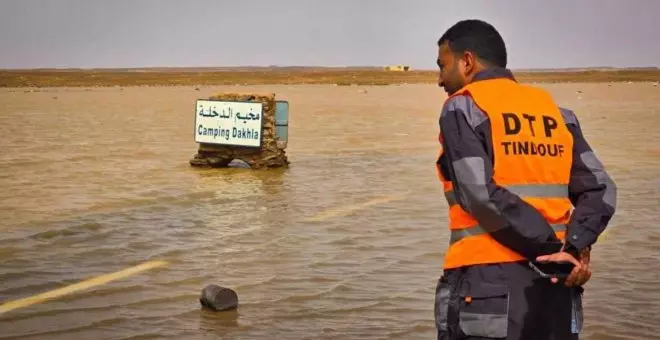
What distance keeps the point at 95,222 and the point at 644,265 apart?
5948mm

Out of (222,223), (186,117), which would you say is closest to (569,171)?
(222,223)

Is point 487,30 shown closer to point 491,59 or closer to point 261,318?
point 491,59

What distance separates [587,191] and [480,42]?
735 mm

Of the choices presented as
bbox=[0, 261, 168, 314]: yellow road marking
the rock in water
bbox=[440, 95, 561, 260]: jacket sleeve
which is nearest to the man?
bbox=[440, 95, 561, 260]: jacket sleeve

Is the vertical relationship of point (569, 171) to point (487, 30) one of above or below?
below

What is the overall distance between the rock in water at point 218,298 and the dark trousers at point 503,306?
398 cm

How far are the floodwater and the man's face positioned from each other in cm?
338

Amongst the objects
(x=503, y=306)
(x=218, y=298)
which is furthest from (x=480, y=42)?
(x=218, y=298)

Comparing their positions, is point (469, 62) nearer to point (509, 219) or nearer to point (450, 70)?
point (450, 70)

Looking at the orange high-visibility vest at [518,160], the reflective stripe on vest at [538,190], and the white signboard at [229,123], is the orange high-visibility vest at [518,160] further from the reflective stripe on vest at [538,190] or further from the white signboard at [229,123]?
the white signboard at [229,123]

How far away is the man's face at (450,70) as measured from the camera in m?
4.61

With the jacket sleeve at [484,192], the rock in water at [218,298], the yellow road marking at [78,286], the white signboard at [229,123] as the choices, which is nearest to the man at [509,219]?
the jacket sleeve at [484,192]

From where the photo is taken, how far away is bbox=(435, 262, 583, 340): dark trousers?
432 centimetres

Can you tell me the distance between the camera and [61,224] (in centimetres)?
1258
